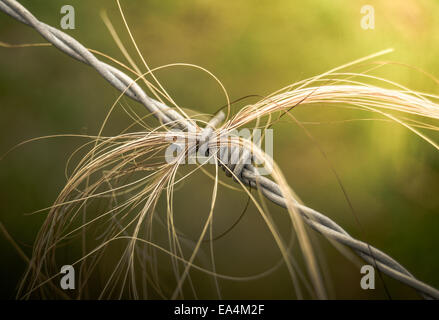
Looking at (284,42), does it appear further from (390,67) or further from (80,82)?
(80,82)

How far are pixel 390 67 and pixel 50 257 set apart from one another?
0.56 meters

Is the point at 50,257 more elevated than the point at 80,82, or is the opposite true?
the point at 80,82

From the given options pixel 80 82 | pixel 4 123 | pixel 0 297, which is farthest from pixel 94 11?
pixel 0 297

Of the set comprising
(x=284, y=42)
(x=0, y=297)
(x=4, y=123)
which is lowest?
(x=0, y=297)

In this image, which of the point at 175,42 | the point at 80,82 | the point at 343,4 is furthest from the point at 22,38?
the point at 343,4

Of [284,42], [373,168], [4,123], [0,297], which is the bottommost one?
[0,297]

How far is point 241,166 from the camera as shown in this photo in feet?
0.75

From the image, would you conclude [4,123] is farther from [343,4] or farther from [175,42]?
[343,4]

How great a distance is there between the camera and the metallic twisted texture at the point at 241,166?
196 mm

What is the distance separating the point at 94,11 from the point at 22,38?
12cm

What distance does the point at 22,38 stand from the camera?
1.58 ft

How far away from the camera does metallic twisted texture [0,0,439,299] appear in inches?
7.7
